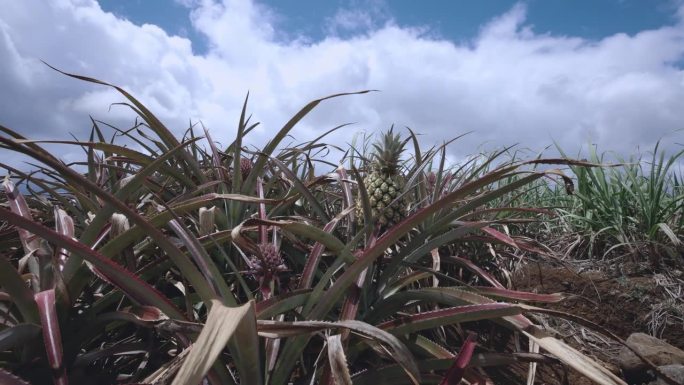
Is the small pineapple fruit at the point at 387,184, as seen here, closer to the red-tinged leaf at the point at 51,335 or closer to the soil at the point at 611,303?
the red-tinged leaf at the point at 51,335

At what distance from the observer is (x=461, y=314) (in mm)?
1126

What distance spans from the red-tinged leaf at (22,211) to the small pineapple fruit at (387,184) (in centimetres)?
109

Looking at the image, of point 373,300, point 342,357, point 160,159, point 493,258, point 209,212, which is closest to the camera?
point 342,357

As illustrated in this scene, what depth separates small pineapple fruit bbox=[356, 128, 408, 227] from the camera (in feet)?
5.05

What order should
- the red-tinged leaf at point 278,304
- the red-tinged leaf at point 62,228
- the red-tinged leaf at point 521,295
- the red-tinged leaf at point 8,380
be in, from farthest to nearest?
the red-tinged leaf at point 62,228, the red-tinged leaf at point 521,295, the red-tinged leaf at point 278,304, the red-tinged leaf at point 8,380

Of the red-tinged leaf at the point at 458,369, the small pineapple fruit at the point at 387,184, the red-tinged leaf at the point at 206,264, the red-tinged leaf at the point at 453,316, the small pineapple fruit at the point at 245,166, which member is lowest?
the red-tinged leaf at the point at 458,369

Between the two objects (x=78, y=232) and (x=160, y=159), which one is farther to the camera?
(x=78, y=232)

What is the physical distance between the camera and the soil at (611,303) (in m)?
2.31

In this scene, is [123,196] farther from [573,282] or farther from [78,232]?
[573,282]

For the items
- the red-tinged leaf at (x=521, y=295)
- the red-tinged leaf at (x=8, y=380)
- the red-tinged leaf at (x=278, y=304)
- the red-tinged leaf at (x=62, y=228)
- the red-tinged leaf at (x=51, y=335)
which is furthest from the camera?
the red-tinged leaf at (x=62, y=228)

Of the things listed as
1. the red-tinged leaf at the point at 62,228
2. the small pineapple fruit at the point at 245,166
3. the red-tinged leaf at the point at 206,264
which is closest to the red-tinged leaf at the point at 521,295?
the red-tinged leaf at the point at 206,264

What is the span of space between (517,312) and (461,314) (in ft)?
0.43

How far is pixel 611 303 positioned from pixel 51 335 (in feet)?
8.90

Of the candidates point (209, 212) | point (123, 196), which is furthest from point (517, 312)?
point (123, 196)
